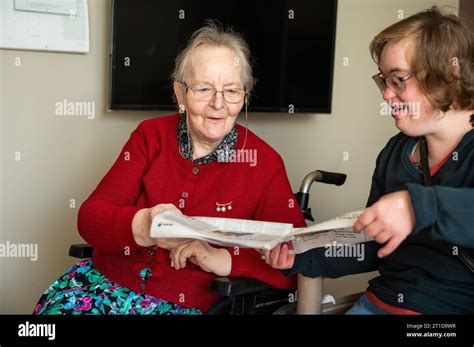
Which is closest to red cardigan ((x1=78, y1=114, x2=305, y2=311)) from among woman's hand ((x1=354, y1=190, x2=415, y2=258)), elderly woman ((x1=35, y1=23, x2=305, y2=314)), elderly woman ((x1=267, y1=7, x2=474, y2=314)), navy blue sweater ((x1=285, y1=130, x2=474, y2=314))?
elderly woman ((x1=35, y1=23, x2=305, y2=314))

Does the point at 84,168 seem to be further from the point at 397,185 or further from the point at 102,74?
the point at 397,185

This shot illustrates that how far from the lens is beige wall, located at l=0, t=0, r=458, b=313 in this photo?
219 cm

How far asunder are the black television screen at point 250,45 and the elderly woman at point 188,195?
1.39ft

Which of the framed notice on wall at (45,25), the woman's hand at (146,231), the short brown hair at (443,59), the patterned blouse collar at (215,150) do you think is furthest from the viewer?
the framed notice on wall at (45,25)

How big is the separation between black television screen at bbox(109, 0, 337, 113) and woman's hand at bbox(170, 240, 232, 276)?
30.9 inches

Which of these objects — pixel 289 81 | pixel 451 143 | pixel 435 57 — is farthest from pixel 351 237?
pixel 289 81

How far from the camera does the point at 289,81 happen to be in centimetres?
232

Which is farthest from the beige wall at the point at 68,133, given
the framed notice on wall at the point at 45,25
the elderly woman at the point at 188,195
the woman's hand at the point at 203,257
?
the woman's hand at the point at 203,257

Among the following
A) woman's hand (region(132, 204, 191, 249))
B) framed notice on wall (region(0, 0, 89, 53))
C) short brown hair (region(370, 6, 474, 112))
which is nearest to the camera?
short brown hair (region(370, 6, 474, 112))

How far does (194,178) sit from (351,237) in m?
0.53

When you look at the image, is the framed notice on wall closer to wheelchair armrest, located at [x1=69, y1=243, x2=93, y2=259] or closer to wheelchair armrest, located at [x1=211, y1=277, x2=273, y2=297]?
wheelchair armrest, located at [x1=69, y1=243, x2=93, y2=259]

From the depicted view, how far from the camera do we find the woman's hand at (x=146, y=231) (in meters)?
A: 1.40

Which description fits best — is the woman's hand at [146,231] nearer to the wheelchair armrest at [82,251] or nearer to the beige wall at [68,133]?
the wheelchair armrest at [82,251]

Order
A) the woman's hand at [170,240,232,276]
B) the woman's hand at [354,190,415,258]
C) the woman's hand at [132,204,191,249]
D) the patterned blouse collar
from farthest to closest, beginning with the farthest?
the patterned blouse collar < the woman's hand at [170,240,232,276] < the woman's hand at [132,204,191,249] < the woman's hand at [354,190,415,258]
